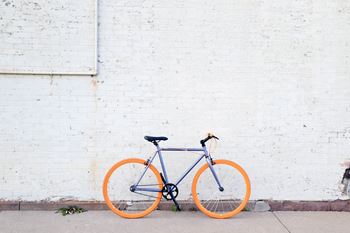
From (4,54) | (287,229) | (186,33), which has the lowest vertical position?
(287,229)

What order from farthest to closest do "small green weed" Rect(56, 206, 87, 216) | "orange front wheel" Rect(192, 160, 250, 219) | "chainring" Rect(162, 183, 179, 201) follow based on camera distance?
"orange front wheel" Rect(192, 160, 250, 219), "small green weed" Rect(56, 206, 87, 216), "chainring" Rect(162, 183, 179, 201)

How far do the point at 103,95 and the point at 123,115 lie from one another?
15.1 inches

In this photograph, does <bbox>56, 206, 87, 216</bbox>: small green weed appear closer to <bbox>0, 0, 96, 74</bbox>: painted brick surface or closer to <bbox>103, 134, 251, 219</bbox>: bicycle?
<bbox>103, 134, 251, 219</bbox>: bicycle

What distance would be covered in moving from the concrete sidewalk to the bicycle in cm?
15

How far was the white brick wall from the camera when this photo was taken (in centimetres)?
539

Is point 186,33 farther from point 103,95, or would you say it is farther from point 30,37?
point 30,37

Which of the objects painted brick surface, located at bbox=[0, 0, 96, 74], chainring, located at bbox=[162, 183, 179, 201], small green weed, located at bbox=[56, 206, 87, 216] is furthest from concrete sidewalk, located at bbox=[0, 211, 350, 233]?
painted brick surface, located at bbox=[0, 0, 96, 74]

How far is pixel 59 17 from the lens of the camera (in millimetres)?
5328

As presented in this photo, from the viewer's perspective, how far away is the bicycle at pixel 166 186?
5215mm

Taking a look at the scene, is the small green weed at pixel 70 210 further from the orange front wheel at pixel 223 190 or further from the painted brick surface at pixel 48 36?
the painted brick surface at pixel 48 36

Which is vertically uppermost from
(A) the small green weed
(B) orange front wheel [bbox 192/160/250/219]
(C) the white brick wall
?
(C) the white brick wall

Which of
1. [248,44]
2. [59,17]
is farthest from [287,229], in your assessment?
[59,17]

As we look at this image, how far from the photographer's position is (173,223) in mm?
5004

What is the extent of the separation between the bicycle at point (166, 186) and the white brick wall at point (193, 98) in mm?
191
